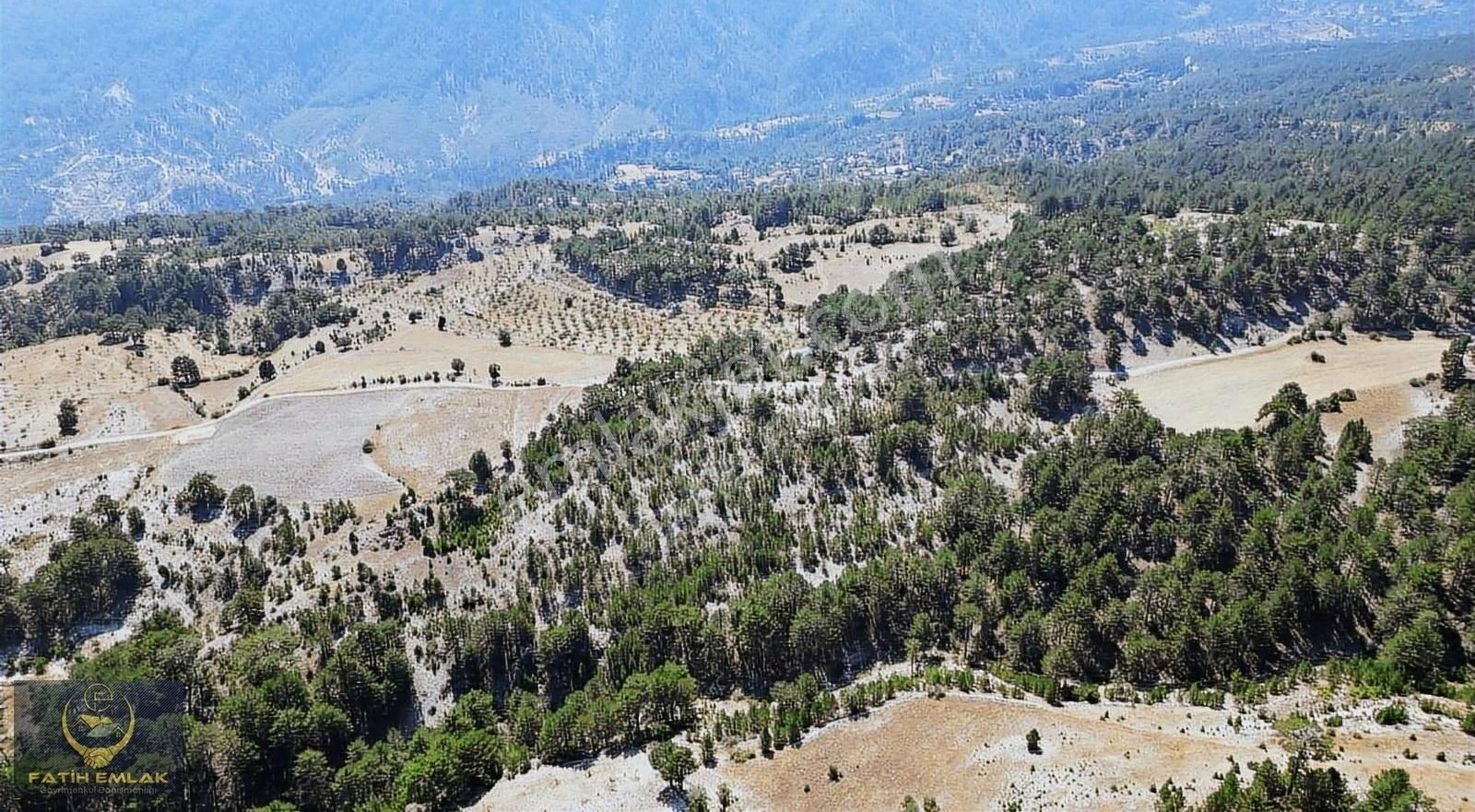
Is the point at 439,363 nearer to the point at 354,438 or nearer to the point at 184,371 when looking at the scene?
the point at 354,438

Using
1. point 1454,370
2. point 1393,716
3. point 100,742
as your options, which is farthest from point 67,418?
point 1454,370

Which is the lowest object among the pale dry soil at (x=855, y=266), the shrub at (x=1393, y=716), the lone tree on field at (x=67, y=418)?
the shrub at (x=1393, y=716)

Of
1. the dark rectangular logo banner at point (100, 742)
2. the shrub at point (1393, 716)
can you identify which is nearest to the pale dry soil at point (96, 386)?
the dark rectangular logo banner at point (100, 742)

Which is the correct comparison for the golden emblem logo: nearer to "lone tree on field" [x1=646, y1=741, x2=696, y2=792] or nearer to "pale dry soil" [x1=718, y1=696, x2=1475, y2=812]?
"lone tree on field" [x1=646, y1=741, x2=696, y2=792]

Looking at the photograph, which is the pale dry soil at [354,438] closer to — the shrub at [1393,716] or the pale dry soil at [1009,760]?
the pale dry soil at [1009,760]

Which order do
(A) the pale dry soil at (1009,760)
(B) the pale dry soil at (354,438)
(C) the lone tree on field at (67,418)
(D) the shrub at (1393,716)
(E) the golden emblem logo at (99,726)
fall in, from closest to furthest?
(A) the pale dry soil at (1009,760) → (D) the shrub at (1393,716) → (E) the golden emblem logo at (99,726) → (B) the pale dry soil at (354,438) → (C) the lone tree on field at (67,418)

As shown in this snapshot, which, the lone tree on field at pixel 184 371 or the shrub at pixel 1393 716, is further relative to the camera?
the lone tree on field at pixel 184 371

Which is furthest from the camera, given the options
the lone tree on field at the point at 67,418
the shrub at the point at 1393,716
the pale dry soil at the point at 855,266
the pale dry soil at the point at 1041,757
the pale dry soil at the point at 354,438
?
the pale dry soil at the point at 855,266

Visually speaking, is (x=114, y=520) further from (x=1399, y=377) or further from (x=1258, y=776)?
(x=1399, y=377)
